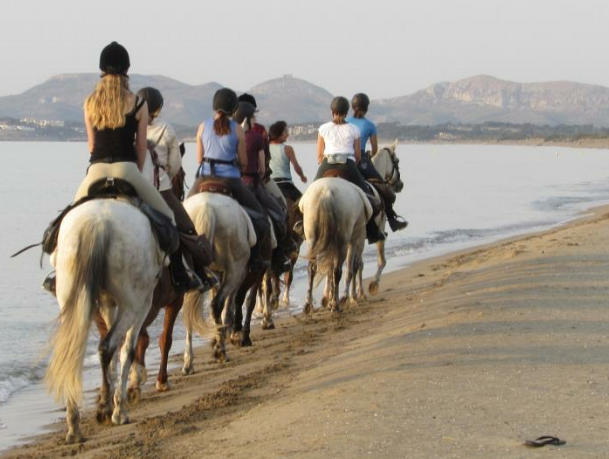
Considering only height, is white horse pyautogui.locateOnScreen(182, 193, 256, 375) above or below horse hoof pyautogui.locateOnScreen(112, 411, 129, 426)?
above

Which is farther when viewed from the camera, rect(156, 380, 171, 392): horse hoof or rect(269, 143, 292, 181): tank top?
rect(269, 143, 292, 181): tank top

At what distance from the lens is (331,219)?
14.8 metres

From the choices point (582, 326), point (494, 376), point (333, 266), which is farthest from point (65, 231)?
point (333, 266)

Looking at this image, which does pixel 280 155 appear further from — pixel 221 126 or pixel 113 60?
pixel 113 60

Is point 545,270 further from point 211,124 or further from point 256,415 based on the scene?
point 256,415

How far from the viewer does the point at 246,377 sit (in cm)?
1093

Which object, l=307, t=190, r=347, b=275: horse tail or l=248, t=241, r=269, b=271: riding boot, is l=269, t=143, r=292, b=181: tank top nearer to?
l=307, t=190, r=347, b=275: horse tail

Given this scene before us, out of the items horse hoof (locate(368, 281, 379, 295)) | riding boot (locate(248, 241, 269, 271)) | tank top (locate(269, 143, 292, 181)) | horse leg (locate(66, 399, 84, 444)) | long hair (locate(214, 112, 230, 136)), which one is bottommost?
horse hoof (locate(368, 281, 379, 295))

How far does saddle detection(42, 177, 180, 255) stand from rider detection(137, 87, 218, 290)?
1111mm

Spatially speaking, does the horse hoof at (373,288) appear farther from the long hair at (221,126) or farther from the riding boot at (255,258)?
the long hair at (221,126)

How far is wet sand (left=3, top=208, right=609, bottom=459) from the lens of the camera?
7102 mm

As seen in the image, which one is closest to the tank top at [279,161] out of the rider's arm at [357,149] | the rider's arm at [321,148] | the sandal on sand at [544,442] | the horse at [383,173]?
the rider's arm at [321,148]

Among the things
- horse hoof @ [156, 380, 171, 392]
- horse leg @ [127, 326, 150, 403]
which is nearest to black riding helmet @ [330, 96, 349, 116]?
horse hoof @ [156, 380, 171, 392]

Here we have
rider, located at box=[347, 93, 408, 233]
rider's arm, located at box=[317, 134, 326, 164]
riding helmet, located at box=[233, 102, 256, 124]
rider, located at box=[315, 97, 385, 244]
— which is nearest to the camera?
riding helmet, located at box=[233, 102, 256, 124]
